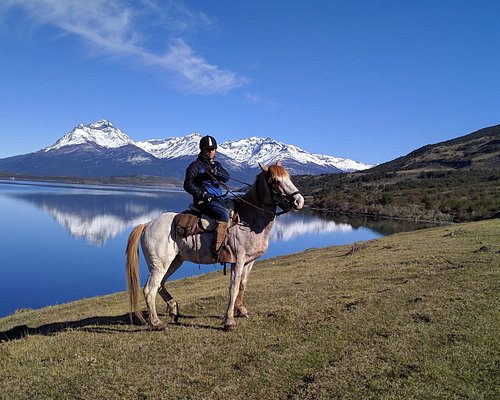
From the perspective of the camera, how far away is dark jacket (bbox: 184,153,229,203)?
8716mm

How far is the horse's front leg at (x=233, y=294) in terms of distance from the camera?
8.54 meters

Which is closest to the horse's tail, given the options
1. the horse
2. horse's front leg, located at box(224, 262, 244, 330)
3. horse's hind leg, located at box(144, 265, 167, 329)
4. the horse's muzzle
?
the horse

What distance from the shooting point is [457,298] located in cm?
964

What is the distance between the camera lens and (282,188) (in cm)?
834

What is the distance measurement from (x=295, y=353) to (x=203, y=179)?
4.15 meters

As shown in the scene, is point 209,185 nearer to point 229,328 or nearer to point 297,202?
point 297,202

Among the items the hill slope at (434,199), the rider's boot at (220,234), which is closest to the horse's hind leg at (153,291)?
the rider's boot at (220,234)

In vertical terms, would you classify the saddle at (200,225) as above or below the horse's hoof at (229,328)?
above

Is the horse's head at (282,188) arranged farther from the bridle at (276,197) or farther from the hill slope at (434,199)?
Answer: the hill slope at (434,199)

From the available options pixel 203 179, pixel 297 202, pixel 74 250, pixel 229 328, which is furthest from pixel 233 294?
pixel 74 250

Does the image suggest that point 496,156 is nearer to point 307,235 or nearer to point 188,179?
point 307,235

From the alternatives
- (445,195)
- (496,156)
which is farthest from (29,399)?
(496,156)

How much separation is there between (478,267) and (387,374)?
868 centimetres

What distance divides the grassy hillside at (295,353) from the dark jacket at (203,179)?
3006mm
